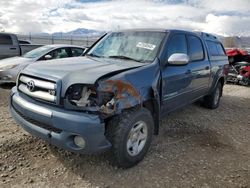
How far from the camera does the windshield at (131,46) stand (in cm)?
421

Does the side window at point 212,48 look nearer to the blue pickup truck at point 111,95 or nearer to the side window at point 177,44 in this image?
the side window at point 177,44

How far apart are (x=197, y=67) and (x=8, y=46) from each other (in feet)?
28.9

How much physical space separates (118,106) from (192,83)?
2.39 metres

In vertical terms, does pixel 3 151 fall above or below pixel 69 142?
below

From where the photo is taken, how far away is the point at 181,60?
13.5 feet

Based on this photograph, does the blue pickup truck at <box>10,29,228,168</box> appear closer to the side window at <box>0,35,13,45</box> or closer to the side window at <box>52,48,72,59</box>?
the side window at <box>52,48,72,59</box>

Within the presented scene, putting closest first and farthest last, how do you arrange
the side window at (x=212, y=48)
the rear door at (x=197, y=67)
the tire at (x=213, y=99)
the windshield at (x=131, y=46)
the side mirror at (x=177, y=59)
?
1. the side mirror at (x=177, y=59)
2. the windshield at (x=131, y=46)
3. the rear door at (x=197, y=67)
4. the side window at (x=212, y=48)
5. the tire at (x=213, y=99)

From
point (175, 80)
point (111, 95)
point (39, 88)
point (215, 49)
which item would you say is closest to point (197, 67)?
point (175, 80)

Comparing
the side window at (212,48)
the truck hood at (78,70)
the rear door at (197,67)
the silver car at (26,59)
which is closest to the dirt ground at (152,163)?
the rear door at (197,67)

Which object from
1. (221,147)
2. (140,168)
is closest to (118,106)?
(140,168)

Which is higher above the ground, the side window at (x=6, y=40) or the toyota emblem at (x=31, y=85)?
the toyota emblem at (x=31, y=85)

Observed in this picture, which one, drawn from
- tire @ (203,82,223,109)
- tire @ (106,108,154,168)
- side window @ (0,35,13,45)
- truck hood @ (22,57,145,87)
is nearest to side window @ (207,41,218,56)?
tire @ (203,82,223,109)

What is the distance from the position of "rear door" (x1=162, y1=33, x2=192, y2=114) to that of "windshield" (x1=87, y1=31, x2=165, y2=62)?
0.80 feet

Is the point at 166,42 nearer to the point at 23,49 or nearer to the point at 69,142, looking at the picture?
the point at 69,142
